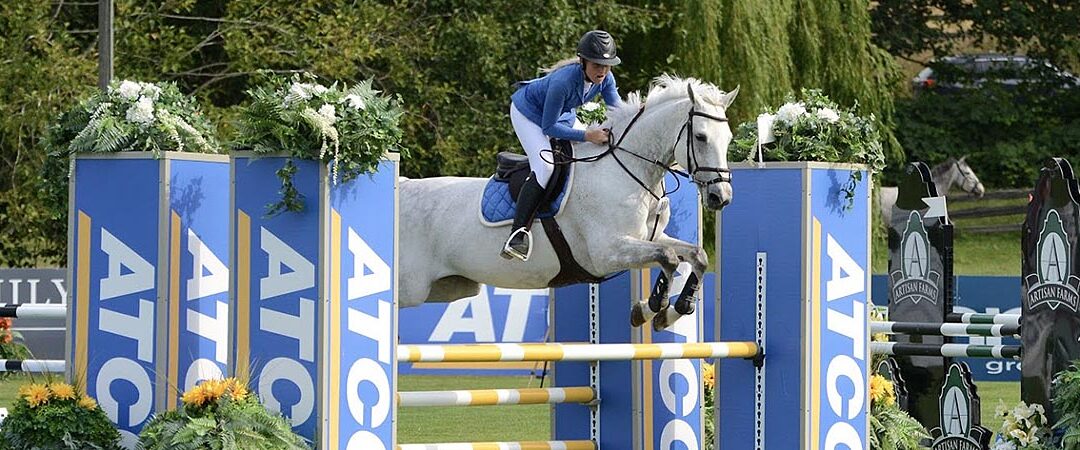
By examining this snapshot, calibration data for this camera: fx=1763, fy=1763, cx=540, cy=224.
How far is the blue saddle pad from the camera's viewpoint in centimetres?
657

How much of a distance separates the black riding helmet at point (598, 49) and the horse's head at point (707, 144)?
0.32 meters

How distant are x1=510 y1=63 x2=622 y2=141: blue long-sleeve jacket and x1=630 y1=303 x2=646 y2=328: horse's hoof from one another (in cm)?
69

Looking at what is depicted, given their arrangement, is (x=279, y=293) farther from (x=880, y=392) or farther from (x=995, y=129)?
(x=995, y=129)

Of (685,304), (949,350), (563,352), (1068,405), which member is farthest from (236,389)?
(949,350)

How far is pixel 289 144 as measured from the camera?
5.54 meters

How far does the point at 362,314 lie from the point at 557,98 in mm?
1288

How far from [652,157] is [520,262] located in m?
0.63

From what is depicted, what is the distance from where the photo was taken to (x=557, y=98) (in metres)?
6.43

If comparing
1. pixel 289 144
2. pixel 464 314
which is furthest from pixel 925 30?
pixel 289 144

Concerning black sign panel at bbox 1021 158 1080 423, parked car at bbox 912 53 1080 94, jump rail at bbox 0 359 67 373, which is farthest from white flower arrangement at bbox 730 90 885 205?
parked car at bbox 912 53 1080 94

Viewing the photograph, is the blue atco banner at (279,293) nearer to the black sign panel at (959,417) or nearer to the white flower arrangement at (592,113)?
the white flower arrangement at (592,113)

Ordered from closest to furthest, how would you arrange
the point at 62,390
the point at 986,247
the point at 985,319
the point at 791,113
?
the point at 62,390, the point at 791,113, the point at 985,319, the point at 986,247

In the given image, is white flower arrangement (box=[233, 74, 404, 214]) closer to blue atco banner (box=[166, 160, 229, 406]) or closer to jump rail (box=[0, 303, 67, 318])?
blue atco banner (box=[166, 160, 229, 406])

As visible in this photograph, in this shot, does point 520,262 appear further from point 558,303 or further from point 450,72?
point 450,72
